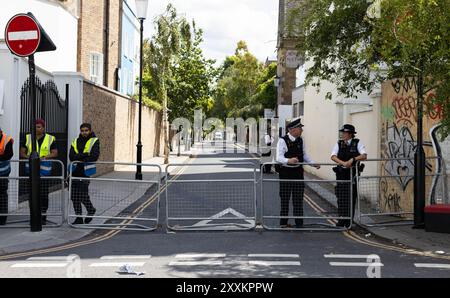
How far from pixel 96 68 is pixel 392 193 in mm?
20329

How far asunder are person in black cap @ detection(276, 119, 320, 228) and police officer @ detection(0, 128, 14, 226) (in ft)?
15.3

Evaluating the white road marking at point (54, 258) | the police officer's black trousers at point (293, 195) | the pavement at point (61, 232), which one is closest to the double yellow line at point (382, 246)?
the police officer's black trousers at point (293, 195)

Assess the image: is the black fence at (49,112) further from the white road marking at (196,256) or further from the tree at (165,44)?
the tree at (165,44)

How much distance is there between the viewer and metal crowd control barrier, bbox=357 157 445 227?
34.1 ft

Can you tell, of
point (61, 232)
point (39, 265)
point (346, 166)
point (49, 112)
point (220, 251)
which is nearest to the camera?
point (39, 265)

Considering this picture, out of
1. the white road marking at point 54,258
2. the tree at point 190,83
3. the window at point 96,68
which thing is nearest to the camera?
the white road marking at point 54,258

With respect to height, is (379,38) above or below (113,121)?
above

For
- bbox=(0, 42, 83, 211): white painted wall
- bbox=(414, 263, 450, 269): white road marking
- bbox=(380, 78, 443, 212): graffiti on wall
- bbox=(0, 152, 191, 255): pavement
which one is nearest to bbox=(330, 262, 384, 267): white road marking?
bbox=(414, 263, 450, 269): white road marking

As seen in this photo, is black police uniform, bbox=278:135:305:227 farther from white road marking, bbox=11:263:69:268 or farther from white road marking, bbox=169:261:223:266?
white road marking, bbox=11:263:69:268

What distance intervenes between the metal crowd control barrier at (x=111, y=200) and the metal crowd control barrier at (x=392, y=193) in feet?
12.6

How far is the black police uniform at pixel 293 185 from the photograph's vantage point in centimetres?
1023

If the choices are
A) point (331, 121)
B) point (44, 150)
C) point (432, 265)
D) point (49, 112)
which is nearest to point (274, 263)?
point (432, 265)

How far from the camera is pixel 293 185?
1022cm

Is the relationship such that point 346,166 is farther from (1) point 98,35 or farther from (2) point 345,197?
(1) point 98,35
